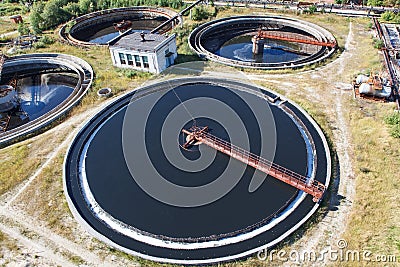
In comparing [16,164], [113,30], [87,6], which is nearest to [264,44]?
[113,30]

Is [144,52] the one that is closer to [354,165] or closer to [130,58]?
[130,58]

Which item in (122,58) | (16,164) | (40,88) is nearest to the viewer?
(16,164)

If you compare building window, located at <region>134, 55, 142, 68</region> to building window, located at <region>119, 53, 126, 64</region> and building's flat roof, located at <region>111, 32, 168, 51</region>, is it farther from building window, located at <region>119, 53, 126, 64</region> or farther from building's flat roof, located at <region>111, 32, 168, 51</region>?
building window, located at <region>119, 53, 126, 64</region>

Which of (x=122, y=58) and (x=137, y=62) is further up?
(x=122, y=58)

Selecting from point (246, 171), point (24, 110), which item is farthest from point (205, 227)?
point (24, 110)

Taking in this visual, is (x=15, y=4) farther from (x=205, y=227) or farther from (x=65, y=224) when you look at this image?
(x=205, y=227)

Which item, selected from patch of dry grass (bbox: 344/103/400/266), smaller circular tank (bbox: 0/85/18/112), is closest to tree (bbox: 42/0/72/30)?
smaller circular tank (bbox: 0/85/18/112)
